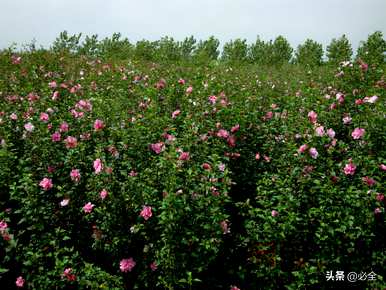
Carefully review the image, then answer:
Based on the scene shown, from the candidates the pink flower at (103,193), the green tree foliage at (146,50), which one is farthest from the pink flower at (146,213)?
the green tree foliage at (146,50)

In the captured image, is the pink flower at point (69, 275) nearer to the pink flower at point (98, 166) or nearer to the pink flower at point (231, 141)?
the pink flower at point (98, 166)

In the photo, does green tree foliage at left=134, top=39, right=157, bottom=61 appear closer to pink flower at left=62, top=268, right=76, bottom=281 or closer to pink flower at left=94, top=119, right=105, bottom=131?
pink flower at left=94, top=119, right=105, bottom=131

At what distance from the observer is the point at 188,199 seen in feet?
9.24

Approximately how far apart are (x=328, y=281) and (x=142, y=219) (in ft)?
5.32

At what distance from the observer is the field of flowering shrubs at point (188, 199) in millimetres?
2740

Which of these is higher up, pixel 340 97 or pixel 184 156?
pixel 340 97

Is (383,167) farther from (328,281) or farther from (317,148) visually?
(328,281)

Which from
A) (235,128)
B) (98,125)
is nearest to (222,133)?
(235,128)

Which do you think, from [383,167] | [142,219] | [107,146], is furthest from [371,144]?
[107,146]

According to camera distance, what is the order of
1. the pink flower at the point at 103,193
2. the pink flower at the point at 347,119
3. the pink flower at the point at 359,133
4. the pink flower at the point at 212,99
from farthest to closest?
the pink flower at the point at 212,99 < the pink flower at the point at 347,119 < the pink flower at the point at 359,133 < the pink flower at the point at 103,193

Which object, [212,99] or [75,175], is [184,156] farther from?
[212,99]

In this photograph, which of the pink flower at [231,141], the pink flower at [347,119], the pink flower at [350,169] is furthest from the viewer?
the pink flower at [347,119]

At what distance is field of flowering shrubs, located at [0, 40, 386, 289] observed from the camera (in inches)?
108

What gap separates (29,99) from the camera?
454 centimetres
